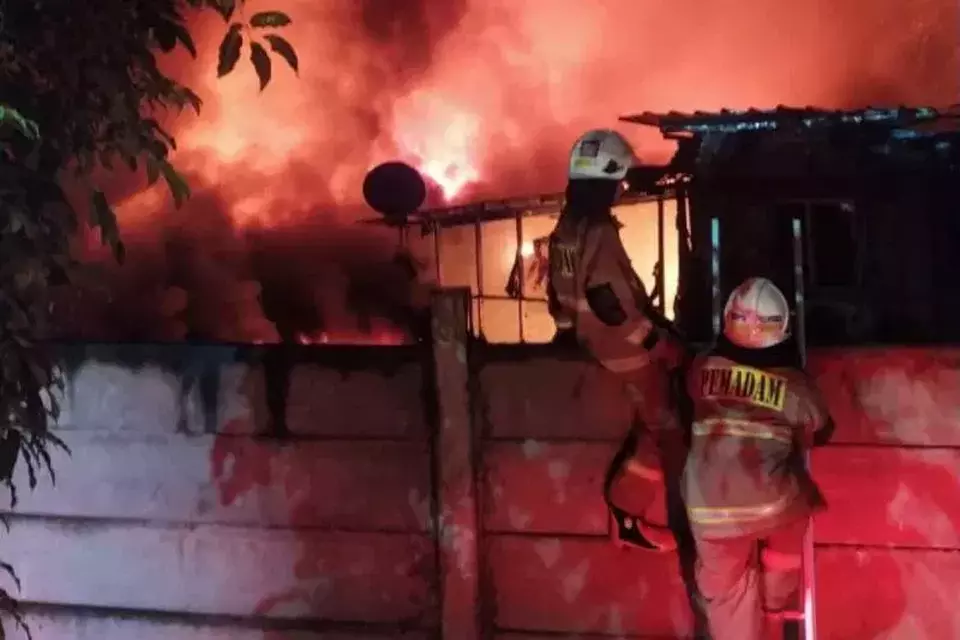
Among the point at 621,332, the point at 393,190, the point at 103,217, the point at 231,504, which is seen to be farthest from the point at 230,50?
the point at 393,190

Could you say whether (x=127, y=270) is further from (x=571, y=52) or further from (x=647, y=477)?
(x=647, y=477)

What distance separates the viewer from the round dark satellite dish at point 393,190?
8.72m

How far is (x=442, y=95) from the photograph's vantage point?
1081cm

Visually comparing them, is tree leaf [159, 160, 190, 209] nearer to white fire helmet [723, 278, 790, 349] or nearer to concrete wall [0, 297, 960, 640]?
concrete wall [0, 297, 960, 640]

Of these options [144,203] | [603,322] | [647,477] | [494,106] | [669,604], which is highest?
[494,106]

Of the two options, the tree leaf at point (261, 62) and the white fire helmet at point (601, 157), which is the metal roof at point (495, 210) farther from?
the tree leaf at point (261, 62)

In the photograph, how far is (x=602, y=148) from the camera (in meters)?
3.67

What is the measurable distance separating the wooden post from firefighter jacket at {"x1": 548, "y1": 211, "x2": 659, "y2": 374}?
39 cm

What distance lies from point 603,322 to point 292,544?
149cm

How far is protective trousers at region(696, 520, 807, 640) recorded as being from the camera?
3230 mm

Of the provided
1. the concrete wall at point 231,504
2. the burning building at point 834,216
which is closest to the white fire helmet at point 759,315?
the concrete wall at point 231,504

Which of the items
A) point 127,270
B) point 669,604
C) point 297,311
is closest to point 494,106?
point 297,311

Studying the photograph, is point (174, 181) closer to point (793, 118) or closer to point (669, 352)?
point (669, 352)

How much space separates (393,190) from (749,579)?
604 centimetres
